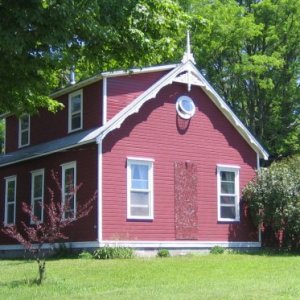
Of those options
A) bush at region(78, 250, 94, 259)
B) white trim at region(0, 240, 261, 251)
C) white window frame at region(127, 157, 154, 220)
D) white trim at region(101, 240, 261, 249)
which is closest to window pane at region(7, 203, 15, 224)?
white trim at region(0, 240, 261, 251)

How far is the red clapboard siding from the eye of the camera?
73.0ft

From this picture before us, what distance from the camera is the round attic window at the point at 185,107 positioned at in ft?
77.3

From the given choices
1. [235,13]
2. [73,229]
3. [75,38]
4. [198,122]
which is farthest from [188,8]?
[75,38]

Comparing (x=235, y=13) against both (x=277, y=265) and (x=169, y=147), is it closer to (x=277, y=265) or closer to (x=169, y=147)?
(x=169, y=147)

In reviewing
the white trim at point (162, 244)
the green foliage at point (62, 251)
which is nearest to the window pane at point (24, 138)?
the white trim at point (162, 244)

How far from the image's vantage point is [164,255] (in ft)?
71.4

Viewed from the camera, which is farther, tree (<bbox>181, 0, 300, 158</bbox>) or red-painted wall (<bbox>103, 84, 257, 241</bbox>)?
tree (<bbox>181, 0, 300, 158</bbox>)

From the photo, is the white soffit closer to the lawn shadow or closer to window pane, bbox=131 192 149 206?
window pane, bbox=131 192 149 206

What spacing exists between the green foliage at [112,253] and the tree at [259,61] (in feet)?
56.0

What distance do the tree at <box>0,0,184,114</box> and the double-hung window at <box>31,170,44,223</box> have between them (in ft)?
35.0

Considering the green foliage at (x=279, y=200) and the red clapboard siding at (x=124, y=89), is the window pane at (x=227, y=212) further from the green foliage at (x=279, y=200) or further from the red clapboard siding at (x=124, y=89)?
the red clapboard siding at (x=124, y=89)

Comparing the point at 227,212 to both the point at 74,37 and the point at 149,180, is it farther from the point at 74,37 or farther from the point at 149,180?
the point at 74,37

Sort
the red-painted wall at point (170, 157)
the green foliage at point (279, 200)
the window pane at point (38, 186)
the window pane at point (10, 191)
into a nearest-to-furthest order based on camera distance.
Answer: the red-painted wall at point (170, 157), the green foliage at point (279, 200), the window pane at point (38, 186), the window pane at point (10, 191)

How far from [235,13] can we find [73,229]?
1855 cm
